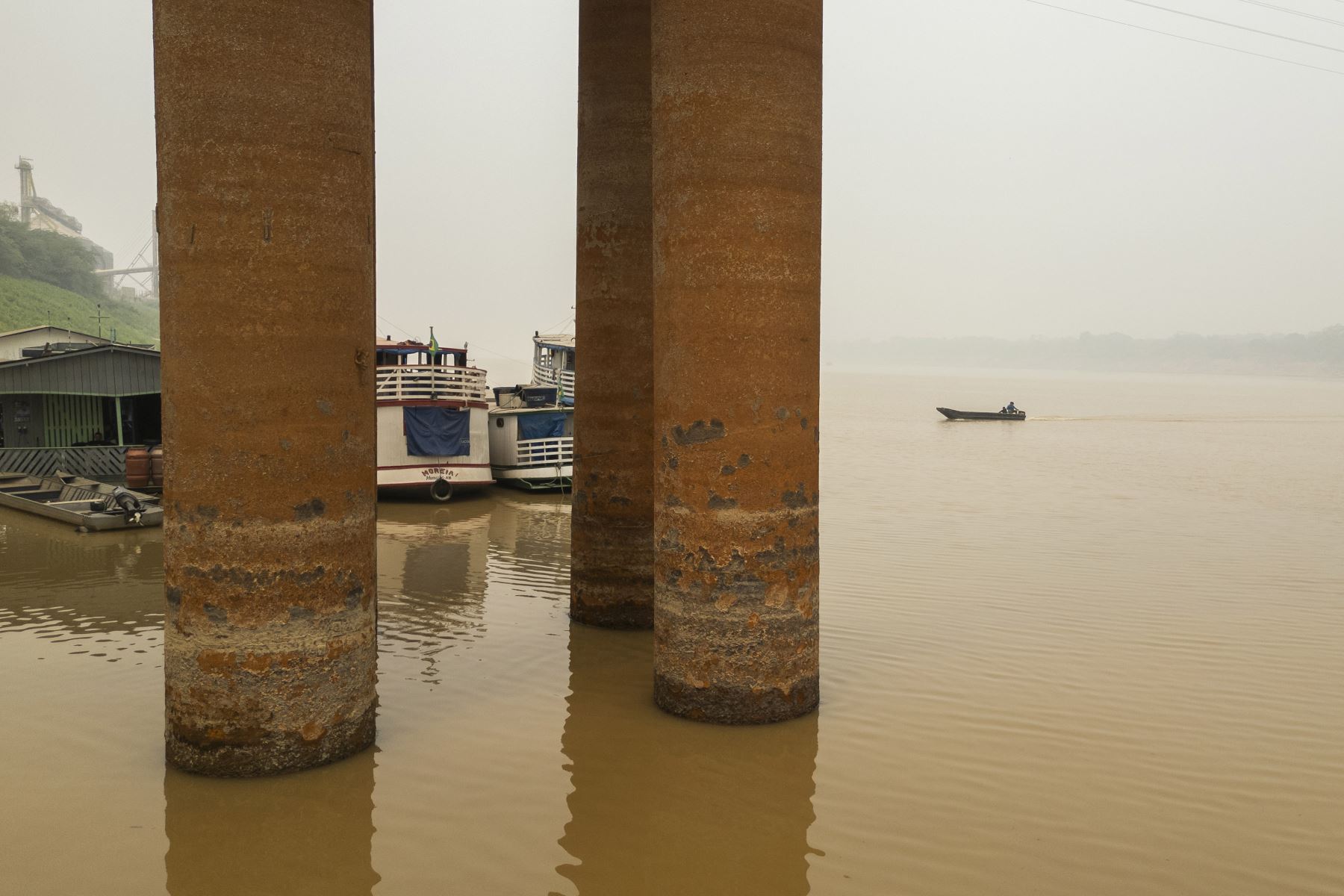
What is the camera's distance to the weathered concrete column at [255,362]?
22.7ft

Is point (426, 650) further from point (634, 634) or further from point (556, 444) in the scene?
point (556, 444)

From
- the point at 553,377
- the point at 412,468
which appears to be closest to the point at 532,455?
the point at 412,468

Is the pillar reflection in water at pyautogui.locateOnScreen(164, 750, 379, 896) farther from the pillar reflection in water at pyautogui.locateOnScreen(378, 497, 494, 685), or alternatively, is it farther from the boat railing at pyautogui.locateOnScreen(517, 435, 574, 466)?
the boat railing at pyautogui.locateOnScreen(517, 435, 574, 466)

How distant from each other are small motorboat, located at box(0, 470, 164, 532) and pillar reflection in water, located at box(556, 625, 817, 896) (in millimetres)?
13163

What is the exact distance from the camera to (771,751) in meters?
7.89

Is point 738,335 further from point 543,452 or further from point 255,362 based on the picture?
point 543,452

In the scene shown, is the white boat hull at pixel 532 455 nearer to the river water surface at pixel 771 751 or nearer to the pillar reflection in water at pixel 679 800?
the river water surface at pixel 771 751

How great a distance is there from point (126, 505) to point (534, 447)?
9.49 m

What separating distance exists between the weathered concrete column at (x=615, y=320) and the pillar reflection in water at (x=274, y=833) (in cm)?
439

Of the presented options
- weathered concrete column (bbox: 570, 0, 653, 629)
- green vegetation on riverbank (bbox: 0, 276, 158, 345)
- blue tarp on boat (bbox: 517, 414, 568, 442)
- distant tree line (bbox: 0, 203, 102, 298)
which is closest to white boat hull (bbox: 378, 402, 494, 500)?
blue tarp on boat (bbox: 517, 414, 568, 442)

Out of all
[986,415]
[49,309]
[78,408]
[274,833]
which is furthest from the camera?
[49,309]

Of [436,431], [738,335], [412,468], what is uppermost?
[738,335]

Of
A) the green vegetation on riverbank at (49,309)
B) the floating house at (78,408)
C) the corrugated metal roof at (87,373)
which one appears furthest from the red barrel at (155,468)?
the green vegetation on riverbank at (49,309)

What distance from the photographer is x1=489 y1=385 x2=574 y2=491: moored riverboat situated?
25.8m
